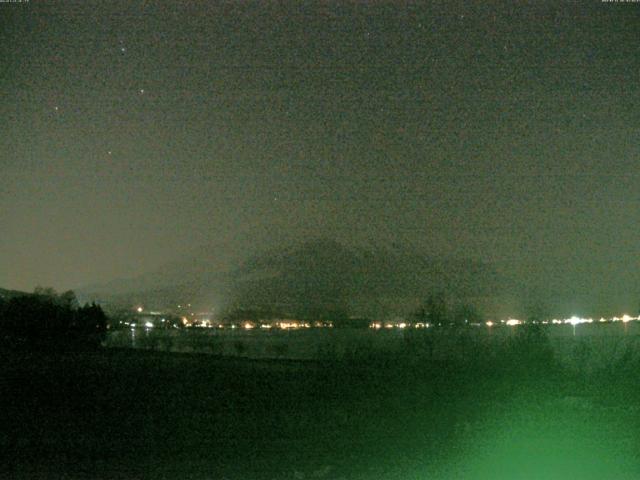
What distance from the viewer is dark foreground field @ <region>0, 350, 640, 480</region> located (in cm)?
1211

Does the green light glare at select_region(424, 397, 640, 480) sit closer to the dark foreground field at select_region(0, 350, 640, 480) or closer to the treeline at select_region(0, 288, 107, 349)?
the dark foreground field at select_region(0, 350, 640, 480)

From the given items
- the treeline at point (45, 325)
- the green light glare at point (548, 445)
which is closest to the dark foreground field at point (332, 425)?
the green light glare at point (548, 445)

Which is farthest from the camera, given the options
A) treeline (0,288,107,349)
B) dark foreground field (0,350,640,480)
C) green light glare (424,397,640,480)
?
treeline (0,288,107,349)

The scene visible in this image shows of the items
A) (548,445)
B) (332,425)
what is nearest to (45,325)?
(332,425)

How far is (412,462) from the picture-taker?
41.3 ft

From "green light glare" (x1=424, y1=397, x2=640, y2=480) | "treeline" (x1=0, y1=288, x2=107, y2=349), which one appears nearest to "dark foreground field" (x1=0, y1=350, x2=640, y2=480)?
"green light glare" (x1=424, y1=397, x2=640, y2=480)

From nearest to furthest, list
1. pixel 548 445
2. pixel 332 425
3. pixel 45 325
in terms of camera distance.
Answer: pixel 548 445, pixel 332 425, pixel 45 325

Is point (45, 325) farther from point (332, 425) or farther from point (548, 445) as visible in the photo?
point (548, 445)

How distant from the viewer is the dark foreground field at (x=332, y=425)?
39.7 ft

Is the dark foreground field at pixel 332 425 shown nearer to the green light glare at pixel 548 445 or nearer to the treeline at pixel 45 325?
the green light glare at pixel 548 445

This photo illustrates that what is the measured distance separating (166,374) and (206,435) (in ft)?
38.8

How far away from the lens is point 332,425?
52.0 ft

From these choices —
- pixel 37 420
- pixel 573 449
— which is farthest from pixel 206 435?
pixel 573 449

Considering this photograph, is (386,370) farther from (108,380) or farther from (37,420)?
(37,420)
